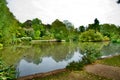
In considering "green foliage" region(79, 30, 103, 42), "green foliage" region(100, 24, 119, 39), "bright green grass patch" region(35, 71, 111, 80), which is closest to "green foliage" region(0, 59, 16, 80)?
"bright green grass patch" region(35, 71, 111, 80)

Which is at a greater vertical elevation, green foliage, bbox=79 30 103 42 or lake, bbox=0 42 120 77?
green foliage, bbox=79 30 103 42

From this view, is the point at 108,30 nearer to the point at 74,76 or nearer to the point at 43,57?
the point at 43,57

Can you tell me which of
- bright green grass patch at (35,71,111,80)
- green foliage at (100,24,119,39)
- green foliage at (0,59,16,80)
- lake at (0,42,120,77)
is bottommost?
lake at (0,42,120,77)

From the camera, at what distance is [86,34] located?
67.0m

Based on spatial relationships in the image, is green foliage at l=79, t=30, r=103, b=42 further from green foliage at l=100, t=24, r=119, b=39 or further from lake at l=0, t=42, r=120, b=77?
lake at l=0, t=42, r=120, b=77

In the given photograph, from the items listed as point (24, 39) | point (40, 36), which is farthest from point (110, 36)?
point (24, 39)

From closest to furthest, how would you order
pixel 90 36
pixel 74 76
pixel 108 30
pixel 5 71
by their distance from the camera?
pixel 5 71 → pixel 74 76 → pixel 90 36 → pixel 108 30

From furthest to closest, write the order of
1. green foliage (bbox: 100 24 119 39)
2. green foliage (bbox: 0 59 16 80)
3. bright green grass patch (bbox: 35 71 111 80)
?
green foliage (bbox: 100 24 119 39), bright green grass patch (bbox: 35 71 111 80), green foliage (bbox: 0 59 16 80)

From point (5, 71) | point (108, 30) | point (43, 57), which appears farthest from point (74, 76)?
point (108, 30)

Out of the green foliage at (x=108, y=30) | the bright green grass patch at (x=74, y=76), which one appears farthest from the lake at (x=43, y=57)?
the green foliage at (x=108, y=30)

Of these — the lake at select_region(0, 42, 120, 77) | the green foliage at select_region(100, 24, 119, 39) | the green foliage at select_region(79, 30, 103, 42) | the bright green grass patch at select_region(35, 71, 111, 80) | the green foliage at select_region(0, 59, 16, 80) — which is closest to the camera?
the green foliage at select_region(0, 59, 16, 80)

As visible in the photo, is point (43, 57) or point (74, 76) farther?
point (43, 57)

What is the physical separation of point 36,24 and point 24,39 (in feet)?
82.5

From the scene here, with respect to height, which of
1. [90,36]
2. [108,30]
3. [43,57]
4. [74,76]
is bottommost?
[43,57]
